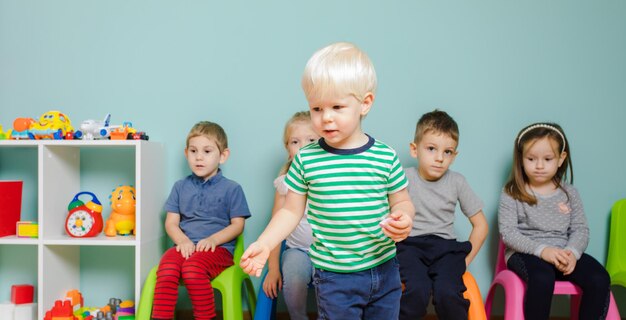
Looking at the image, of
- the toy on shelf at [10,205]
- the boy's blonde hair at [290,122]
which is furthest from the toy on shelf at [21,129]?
the boy's blonde hair at [290,122]

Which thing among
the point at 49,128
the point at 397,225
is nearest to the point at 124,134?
the point at 49,128

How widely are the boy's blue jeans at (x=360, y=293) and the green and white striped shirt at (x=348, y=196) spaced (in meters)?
0.02

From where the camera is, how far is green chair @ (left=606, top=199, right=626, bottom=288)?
7.36ft

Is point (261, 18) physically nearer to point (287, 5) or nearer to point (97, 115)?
point (287, 5)

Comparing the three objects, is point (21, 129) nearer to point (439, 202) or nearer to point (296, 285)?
point (296, 285)

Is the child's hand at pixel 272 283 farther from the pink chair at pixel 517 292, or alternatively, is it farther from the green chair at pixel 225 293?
the pink chair at pixel 517 292

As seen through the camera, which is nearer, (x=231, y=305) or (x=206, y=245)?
(x=231, y=305)

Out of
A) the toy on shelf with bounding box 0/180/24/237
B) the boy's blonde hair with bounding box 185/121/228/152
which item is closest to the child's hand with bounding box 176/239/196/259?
the boy's blonde hair with bounding box 185/121/228/152

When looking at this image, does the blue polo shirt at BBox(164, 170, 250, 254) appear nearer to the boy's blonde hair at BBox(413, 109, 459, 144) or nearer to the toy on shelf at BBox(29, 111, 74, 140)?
the toy on shelf at BBox(29, 111, 74, 140)

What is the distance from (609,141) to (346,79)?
5.41 feet

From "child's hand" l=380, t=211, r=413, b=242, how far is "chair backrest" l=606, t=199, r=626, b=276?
146 centimetres

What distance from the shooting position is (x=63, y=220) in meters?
2.28

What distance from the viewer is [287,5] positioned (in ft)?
7.85

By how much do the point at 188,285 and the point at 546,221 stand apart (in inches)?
53.7
